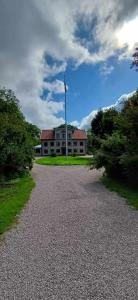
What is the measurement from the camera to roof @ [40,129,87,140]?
9715 centimetres

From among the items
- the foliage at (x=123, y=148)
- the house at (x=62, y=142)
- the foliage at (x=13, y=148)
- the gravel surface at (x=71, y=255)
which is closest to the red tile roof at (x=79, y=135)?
the house at (x=62, y=142)

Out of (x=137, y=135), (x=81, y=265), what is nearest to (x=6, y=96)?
(x=137, y=135)

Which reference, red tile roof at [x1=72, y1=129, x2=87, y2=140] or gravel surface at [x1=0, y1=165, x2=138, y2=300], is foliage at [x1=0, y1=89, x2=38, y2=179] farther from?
red tile roof at [x1=72, y1=129, x2=87, y2=140]

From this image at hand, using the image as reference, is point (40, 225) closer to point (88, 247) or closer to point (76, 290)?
point (88, 247)

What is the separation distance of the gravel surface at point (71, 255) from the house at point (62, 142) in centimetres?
8616

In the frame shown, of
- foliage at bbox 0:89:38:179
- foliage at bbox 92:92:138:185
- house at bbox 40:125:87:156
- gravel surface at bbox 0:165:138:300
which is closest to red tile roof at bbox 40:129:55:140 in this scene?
house at bbox 40:125:87:156

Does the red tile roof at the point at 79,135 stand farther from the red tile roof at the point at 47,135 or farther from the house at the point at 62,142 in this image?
the red tile roof at the point at 47,135

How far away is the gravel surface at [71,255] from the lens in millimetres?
4574

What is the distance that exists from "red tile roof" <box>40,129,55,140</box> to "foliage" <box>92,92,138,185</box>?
253 feet

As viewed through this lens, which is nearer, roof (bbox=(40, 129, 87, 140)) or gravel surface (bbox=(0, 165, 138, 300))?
gravel surface (bbox=(0, 165, 138, 300))

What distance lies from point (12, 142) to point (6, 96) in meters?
17.7

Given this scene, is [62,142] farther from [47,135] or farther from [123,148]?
[123,148]

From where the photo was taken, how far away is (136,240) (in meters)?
6.90

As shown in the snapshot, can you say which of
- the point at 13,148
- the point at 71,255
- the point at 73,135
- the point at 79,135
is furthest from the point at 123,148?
the point at 79,135
